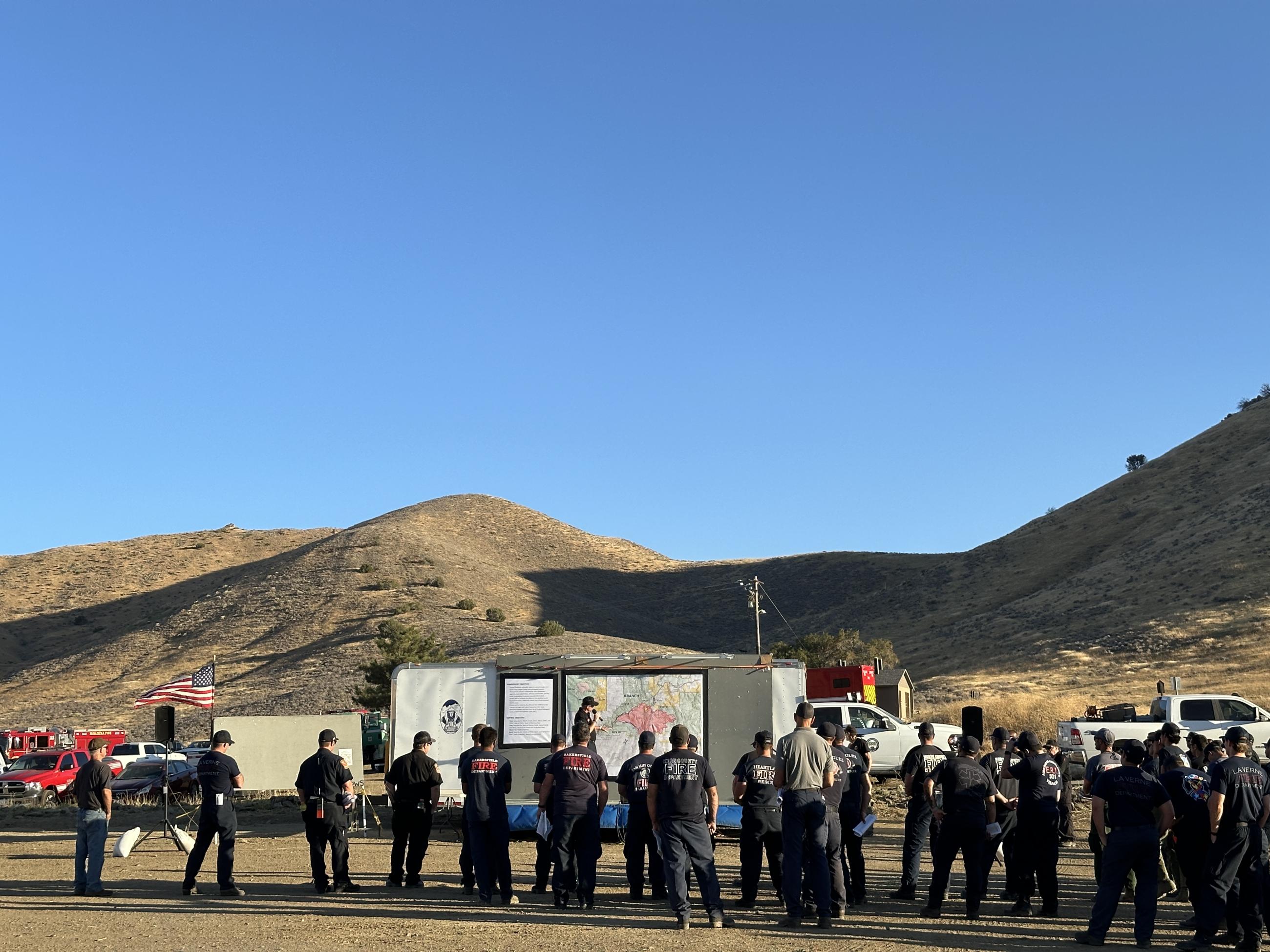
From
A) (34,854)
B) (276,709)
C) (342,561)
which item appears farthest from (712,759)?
(342,561)

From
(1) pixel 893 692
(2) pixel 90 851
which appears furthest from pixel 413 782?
(1) pixel 893 692

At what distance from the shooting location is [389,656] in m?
54.7

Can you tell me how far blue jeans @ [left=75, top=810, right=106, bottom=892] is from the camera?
1301cm

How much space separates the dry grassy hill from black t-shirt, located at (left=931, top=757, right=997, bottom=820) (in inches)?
1377

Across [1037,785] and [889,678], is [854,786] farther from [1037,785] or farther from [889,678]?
[889,678]

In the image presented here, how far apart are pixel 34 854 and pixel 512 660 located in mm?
7334

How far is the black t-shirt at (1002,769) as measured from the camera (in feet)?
41.6

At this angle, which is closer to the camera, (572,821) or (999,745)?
(572,821)

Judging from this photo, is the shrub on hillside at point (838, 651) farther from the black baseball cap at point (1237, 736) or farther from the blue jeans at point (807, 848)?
the black baseball cap at point (1237, 736)

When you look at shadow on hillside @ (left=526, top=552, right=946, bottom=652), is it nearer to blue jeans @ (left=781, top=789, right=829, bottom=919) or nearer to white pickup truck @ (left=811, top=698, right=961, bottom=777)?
white pickup truck @ (left=811, top=698, right=961, bottom=777)

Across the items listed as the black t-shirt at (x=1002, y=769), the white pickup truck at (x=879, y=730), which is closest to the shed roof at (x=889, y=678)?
the white pickup truck at (x=879, y=730)

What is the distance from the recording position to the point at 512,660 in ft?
61.4

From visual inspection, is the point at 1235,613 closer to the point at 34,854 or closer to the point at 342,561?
the point at 34,854

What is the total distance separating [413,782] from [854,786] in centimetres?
462
